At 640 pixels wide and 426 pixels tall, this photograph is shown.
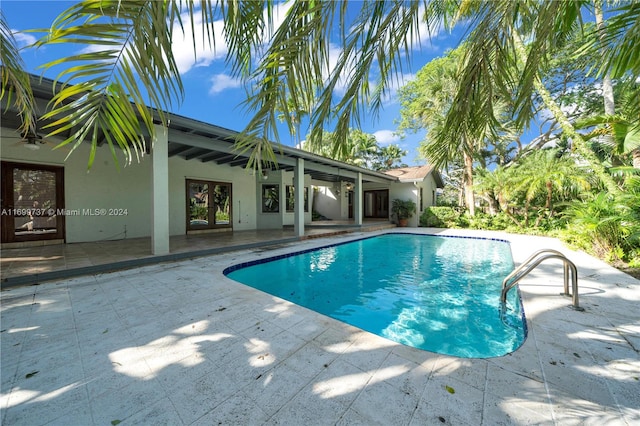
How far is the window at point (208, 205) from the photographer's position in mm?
9797

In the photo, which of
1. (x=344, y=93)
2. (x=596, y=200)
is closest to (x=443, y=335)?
(x=344, y=93)

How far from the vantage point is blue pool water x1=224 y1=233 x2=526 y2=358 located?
10.4 ft

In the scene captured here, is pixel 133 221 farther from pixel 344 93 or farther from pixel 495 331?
pixel 495 331

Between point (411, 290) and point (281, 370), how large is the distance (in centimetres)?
350

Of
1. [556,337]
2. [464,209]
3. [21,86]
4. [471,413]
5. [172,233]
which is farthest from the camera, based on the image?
[464,209]

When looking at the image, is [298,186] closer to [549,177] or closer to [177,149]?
[177,149]

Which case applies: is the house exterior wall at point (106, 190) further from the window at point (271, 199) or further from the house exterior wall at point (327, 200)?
the house exterior wall at point (327, 200)

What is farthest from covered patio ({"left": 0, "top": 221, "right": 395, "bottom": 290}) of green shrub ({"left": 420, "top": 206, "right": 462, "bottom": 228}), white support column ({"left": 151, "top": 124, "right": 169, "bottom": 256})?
green shrub ({"left": 420, "top": 206, "right": 462, "bottom": 228})

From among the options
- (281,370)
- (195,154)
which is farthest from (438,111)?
(281,370)

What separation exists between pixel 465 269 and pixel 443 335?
3.59 m

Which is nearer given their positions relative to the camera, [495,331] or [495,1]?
[495,1]

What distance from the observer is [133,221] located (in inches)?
330

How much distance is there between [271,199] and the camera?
476 inches

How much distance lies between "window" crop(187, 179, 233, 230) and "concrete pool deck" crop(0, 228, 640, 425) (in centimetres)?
671
